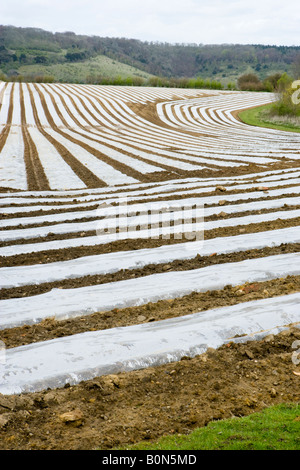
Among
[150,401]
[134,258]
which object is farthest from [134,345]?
[134,258]

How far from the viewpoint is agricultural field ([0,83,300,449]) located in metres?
3.51

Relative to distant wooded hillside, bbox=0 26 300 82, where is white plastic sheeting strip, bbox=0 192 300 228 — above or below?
below

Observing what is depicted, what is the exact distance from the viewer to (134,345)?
427 centimetres

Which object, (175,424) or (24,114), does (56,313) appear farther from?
(24,114)

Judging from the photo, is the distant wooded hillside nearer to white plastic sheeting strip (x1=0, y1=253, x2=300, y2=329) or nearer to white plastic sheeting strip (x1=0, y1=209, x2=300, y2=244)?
white plastic sheeting strip (x1=0, y1=209, x2=300, y2=244)

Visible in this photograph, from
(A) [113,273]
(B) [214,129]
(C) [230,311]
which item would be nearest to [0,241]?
(A) [113,273]

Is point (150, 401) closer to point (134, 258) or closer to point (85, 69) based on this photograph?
point (134, 258)

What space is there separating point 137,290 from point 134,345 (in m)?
1.40

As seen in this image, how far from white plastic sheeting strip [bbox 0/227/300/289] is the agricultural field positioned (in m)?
0.03

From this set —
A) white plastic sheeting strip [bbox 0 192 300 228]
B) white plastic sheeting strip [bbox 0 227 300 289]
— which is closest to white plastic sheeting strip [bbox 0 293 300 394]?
white plastic sheeting strip [bbox 0 227 300 289]

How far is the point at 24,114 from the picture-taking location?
36250mm

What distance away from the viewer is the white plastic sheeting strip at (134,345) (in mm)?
3864

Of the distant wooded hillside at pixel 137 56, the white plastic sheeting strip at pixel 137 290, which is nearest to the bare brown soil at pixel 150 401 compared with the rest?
the white plastic sheeting strip at pixel 137 290

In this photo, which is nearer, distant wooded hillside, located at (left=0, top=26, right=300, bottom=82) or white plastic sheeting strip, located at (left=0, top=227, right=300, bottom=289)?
white plastic sheeting strip, located at (left=0, top=227, right=300, bottom=289)
